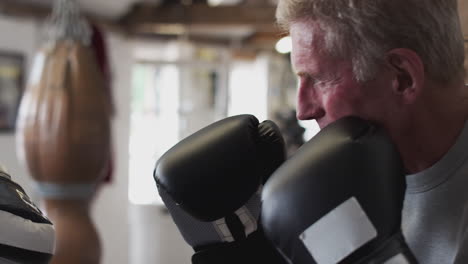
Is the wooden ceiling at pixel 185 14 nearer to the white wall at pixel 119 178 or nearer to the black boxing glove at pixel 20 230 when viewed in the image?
the white wall at pixel 119 178

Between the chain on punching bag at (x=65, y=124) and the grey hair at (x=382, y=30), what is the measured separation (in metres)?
1.43

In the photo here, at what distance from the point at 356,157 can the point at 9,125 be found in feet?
11.3

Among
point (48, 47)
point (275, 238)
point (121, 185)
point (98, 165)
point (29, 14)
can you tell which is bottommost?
point (121, 185)

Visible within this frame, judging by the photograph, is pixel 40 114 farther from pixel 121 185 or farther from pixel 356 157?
pixel 121 185

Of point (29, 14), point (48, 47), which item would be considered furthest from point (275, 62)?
point (48, 47)

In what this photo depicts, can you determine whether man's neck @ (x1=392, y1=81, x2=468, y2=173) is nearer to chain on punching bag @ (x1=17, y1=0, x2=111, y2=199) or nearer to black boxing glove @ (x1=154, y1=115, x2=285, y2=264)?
black boxing glove @ (x1=154, y1=115, x2=285, y2=264)

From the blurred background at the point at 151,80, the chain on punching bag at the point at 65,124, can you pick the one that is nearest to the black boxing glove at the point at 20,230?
the chain on punching bag at the point at 65,124

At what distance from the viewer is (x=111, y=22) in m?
4.59

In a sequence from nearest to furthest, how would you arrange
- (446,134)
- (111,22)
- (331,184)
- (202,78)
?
(331,184), (446,134), (111,22), (202,78)

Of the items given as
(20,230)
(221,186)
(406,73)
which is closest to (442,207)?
(406,73)

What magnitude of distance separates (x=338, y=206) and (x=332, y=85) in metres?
0.29

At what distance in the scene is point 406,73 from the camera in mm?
932

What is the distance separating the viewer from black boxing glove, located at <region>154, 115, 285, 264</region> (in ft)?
3.12

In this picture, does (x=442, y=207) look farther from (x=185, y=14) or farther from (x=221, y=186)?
(x=185, y=14)
